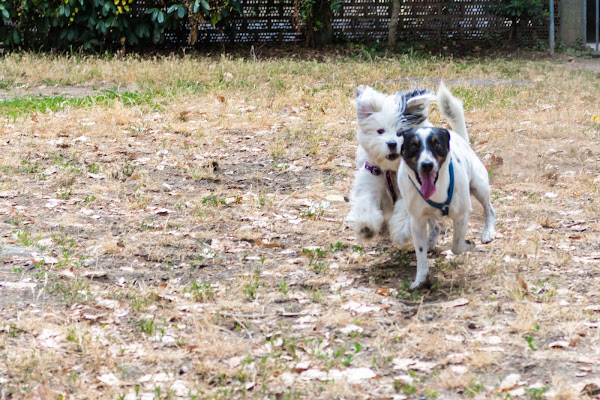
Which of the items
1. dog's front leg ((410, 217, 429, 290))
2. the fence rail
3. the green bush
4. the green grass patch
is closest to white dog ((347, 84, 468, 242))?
dog's front leg ((410, 217, 429, 290))

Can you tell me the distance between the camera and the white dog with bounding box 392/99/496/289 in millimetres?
4156

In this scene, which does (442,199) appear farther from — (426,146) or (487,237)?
(487,237)

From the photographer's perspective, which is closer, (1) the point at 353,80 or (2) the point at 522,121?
(2) the point at 522,121

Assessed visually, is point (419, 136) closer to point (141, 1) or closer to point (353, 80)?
point (353, 80)

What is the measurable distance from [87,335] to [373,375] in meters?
1.40

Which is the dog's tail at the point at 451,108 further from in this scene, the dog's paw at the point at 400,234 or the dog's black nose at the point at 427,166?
the dog's black nose at the point at 427,166

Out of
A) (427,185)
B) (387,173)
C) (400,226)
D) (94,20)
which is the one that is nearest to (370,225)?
(400,226)

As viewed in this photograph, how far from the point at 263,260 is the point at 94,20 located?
9630 mm

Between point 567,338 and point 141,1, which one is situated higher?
point 141,1

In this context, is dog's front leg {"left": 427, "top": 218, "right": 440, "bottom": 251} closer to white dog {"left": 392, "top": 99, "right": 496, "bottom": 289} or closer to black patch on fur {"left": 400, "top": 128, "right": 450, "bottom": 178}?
white dog {"left": 392, "top": 99, "right": 496, "bottom": 289}

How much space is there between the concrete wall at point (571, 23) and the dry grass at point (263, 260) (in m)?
5.20

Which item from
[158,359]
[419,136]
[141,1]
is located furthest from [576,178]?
[141,1]

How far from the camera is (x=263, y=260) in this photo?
16.7 ft

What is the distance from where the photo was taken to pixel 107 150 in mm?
7844
